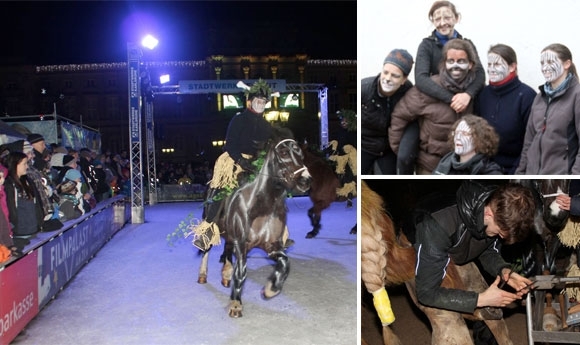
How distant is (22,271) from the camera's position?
16.0 ft

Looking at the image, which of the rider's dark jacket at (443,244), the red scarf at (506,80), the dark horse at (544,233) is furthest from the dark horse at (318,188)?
the red scarf at (506,80)

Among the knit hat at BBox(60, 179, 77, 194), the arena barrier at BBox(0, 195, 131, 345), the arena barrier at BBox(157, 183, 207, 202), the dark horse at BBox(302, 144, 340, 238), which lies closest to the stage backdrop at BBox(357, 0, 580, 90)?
the arena barrier at BBox(0, 195, 131, 345)

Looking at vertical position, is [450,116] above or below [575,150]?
above

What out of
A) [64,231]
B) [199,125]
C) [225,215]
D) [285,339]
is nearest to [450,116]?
[285,339]

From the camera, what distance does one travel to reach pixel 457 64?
2.78m

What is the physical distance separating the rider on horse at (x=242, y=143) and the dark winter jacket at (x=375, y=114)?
281cm

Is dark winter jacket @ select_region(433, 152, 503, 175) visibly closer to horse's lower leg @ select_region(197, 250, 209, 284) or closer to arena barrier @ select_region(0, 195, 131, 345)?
arena barrier @ select_region(0, 195, 131, 345)

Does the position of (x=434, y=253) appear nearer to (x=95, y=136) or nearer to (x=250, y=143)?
(x=250, y=143)

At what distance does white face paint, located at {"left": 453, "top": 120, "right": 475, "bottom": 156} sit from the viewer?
110 inches

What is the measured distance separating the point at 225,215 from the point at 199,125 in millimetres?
33914

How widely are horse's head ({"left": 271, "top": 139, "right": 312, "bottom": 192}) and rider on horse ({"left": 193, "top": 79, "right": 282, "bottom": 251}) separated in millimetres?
387

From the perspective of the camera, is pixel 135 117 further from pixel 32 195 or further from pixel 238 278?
pixel 238 278

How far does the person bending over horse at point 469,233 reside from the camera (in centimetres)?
297

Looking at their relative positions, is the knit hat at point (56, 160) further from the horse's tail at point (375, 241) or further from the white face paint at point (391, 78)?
the white face paint at point (391, 78)
